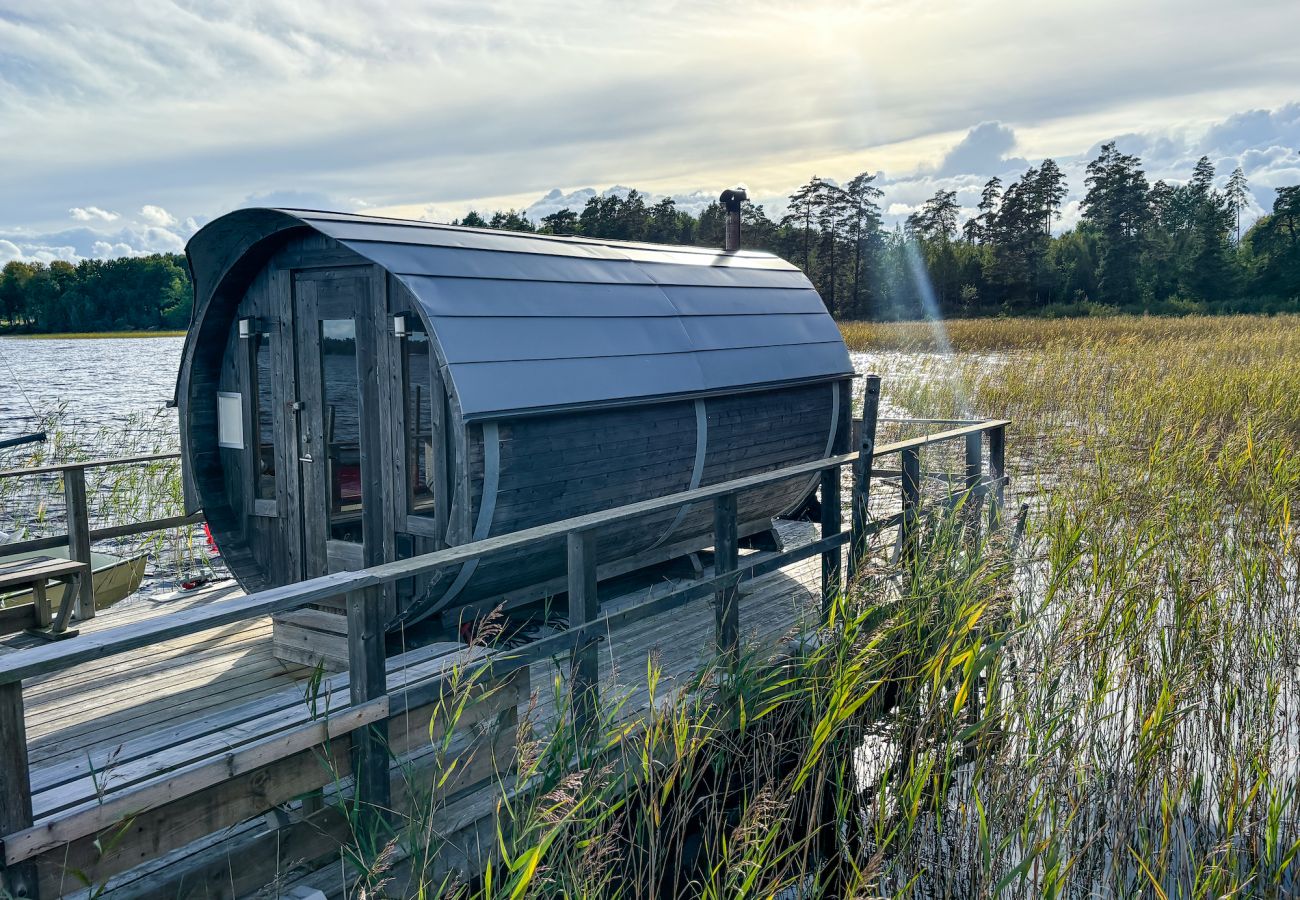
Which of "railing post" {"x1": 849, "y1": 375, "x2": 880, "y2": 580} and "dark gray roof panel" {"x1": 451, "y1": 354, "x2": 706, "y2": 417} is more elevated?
"dark gray roof panel" {"x1": 451, "y1": 354, "x2": 706, "y2": 417}

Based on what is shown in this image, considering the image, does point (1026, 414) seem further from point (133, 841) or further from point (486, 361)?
point (133, 841)

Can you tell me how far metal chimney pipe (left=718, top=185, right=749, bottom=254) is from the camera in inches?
334

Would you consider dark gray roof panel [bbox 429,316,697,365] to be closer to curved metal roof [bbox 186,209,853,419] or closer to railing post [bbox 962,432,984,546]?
curved metal roof [bbox 186,209,853,419]

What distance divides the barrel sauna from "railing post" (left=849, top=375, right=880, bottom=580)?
0.82 meters

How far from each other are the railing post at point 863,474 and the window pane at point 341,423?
105 inches

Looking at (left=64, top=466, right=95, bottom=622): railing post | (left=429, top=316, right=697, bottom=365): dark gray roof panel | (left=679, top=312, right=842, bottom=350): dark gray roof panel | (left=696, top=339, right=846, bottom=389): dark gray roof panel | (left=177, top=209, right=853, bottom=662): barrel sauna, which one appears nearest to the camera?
(left=429, top=316, right=697, bottom=365): dark gray roof panel

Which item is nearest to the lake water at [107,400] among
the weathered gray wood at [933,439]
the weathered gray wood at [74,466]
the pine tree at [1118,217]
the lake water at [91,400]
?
the lake water at [91,400]

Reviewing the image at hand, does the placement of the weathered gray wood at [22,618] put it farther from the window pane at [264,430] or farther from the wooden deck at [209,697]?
the window pane at [264,430]

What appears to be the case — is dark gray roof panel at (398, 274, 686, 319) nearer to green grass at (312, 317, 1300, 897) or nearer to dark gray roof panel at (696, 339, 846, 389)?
dark gray roof panel at (696, 339, 846, 389)

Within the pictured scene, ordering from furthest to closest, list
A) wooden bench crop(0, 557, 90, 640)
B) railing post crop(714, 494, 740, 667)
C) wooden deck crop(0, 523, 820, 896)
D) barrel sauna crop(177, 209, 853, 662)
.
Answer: wooden bench crop(0, 557, 90, 640)
barrel sauna crop(177, 209, 853, 662)
railing post crop(714, 494, 740, 667)
wooden deck crop(0, 523, 820, 896)

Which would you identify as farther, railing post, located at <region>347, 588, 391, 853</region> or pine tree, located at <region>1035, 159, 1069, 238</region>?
pine tree, located at <region>1035, 159, 1069, 238</region>

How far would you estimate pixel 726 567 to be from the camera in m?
4.69

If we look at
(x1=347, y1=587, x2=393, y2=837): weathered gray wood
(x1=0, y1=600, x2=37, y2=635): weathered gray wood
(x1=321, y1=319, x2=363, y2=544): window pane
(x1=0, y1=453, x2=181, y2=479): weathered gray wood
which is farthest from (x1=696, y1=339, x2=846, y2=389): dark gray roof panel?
(x1=0, y1=600, x2=37, y2=635): weathered gray wood

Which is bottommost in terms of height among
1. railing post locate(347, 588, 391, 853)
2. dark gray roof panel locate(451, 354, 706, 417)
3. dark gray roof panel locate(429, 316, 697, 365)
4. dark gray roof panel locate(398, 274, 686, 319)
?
railing post locate(347, 588, 391, 853)
